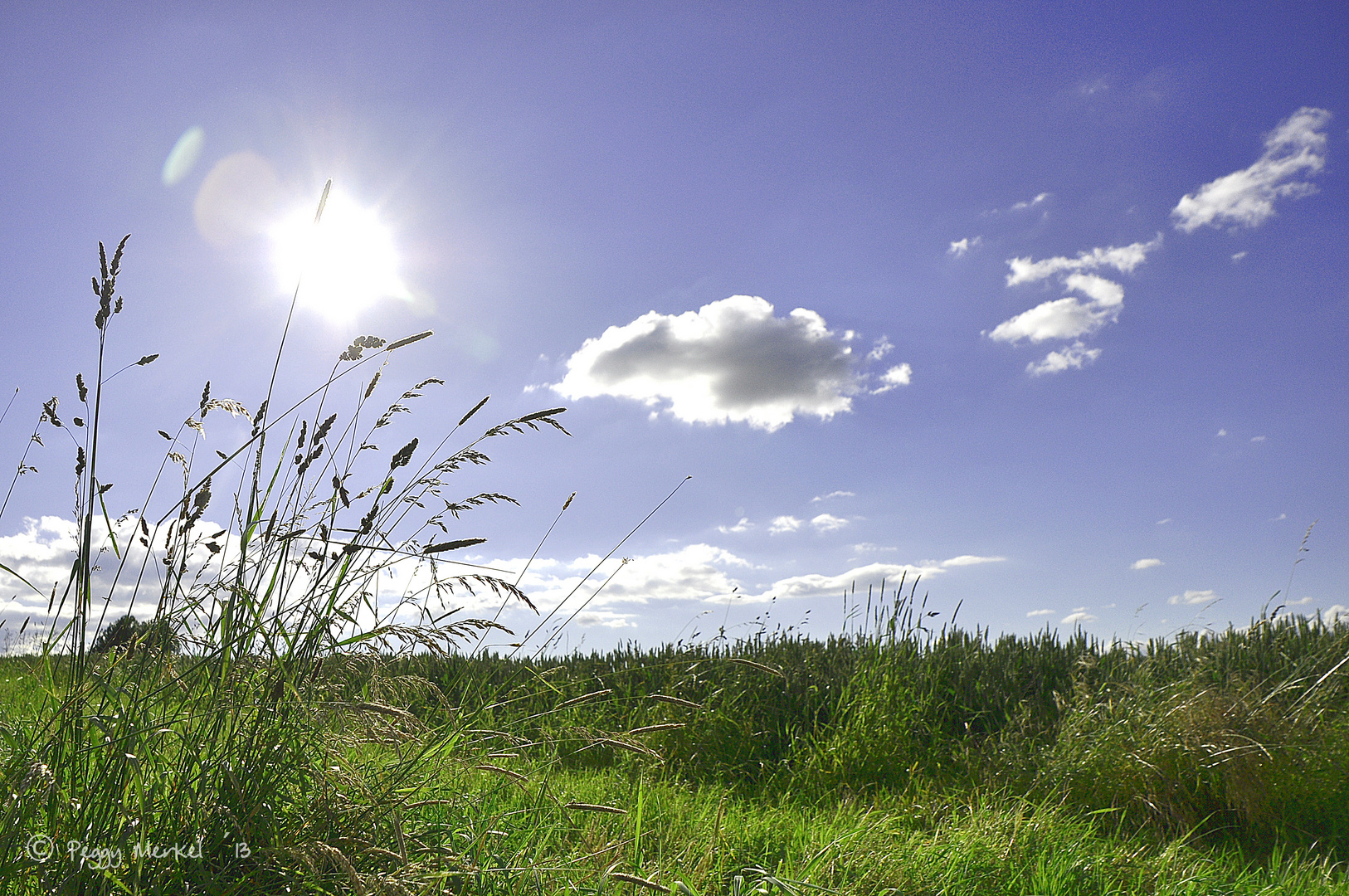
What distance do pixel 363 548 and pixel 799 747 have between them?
4.68m

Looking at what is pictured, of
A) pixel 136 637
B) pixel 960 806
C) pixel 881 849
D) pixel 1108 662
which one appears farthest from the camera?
pixel 1108 662

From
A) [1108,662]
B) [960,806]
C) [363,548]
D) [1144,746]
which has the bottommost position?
[960,806]

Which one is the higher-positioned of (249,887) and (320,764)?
(320,764)

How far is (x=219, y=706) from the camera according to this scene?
1.96m

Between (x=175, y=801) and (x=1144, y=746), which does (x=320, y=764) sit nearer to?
(x=175, y=801)

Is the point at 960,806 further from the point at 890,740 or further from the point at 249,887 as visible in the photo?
the point at 249,887

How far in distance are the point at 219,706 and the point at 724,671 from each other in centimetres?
534

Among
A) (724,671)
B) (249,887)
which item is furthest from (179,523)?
(724,671)

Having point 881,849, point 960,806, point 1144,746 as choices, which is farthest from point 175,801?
point 1144,746

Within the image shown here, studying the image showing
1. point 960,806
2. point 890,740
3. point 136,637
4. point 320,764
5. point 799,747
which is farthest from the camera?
point 799,747

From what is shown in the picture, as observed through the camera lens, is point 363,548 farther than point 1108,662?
No

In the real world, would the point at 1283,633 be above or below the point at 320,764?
above

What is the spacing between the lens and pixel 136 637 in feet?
6.84

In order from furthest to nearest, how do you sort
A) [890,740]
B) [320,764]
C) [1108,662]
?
[1108,662], [890,740], [320,764]
